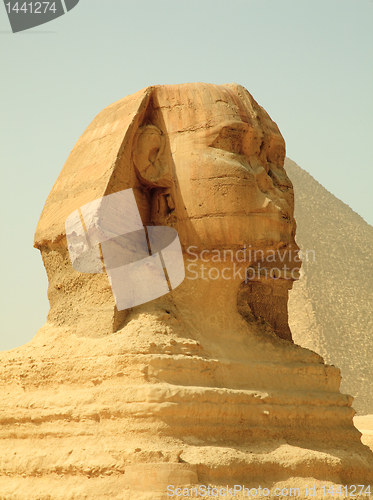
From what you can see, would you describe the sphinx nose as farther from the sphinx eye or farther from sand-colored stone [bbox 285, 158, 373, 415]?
sand-colored stone [bbox 285, 158, 373, 415]

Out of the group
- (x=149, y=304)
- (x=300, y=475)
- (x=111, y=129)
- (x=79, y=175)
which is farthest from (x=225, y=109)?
(x=300, y=475)

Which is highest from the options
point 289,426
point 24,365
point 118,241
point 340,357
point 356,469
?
point 118,241

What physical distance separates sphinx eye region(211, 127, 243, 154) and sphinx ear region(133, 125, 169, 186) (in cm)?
45

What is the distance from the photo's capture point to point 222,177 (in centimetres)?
578

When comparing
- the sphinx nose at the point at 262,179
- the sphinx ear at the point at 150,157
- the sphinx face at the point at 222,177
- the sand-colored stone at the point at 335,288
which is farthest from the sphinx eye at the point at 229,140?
the sand-colored stone at the point at 335,288

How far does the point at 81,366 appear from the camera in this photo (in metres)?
5.23

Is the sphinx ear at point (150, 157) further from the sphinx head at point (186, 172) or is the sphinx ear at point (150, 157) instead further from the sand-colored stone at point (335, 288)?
the sand-colored stone at point (335, 288)

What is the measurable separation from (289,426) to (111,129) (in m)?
2.78

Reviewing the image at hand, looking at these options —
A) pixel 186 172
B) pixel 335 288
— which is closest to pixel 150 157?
pixel 186 172

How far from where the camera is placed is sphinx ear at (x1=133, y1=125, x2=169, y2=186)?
5.94 m

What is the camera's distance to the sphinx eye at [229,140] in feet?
19.4

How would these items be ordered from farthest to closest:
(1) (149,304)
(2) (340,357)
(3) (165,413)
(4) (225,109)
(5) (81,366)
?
(2) (340,357) < (4) (225,109) < (1) (149,304) < (5) (81,366) < (3) (165,413)

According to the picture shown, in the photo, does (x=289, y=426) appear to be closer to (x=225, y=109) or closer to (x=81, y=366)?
(x=81, y=366)

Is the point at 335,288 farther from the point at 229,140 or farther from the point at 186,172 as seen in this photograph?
the point at 186,172
